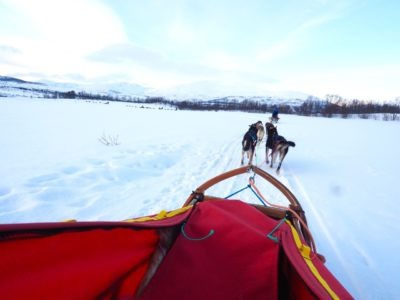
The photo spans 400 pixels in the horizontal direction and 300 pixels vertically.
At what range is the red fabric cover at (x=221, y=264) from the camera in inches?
41.4

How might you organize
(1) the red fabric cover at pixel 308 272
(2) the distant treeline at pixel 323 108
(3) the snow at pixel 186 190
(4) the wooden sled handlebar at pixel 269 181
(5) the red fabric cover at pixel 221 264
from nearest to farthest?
(1) the red fabric cover at pixel 308 272 → (5) the red fabric cover at pixel 221 264 → (4) the wooden sled handlebar at pixel 269 181 → (3) the snow at pixel 186 190 → (2) the distant treeline at pixel 323 108

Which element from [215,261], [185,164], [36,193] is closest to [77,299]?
[215,261]

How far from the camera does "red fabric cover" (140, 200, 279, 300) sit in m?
1.05

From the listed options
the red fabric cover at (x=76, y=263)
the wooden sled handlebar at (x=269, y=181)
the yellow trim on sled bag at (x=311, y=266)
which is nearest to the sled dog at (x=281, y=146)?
the wooden sled handlebar at (x=269, y=181)

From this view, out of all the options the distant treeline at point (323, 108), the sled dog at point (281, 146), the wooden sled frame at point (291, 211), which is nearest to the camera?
the wooden sled frame at point (291, 211)

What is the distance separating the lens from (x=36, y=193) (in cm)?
326

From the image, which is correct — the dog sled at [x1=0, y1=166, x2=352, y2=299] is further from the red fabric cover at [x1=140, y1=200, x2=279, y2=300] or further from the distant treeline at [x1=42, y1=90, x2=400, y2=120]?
the distant treeline at [x1=42, y1=90, x2=400, y2=120]

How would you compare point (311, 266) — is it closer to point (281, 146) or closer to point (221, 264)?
point (221, 264)

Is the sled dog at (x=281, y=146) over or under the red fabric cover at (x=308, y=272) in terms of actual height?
under

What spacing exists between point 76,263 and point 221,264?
635 millimetres

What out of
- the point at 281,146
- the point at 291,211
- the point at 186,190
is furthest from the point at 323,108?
the point at 291,211

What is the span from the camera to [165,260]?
1.27m

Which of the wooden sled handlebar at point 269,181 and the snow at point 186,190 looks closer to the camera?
the wooden sled handlebar at point 269,181

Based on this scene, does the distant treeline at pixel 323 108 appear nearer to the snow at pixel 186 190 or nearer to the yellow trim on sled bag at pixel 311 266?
the snow at pixel 186 190
